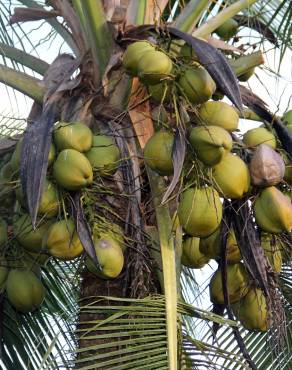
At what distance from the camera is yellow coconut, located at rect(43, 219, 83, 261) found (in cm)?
192

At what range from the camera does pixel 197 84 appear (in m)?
1.92

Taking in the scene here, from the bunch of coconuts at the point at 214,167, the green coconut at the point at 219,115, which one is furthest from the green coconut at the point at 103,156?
the green coconut at the point at 219,115

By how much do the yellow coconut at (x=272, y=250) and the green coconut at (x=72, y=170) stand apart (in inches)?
17.4

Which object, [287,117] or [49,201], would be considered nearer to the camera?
[49,201]

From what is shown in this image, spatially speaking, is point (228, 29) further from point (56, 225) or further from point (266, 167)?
point (56, 225)

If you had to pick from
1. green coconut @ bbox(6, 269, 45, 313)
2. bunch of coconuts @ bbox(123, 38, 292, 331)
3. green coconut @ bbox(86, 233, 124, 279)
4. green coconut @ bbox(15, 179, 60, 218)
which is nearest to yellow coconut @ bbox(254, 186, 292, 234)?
bunch of coconuts @ bbox(123, 38, 292, 331)

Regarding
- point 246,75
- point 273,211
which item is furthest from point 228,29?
point 273,211

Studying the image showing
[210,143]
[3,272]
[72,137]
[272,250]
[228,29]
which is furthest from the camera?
[228,29]

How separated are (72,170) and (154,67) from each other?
0.28 meters

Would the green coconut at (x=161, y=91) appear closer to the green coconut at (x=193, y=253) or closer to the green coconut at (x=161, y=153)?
the green coconut at (x=161, y=153)

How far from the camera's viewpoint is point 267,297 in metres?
1.98

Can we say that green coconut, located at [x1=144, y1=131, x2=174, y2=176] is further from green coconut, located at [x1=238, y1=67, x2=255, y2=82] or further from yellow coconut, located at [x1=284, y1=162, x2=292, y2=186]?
green coconut, located at [x1=238, y1=67, x2=255, y2=82]

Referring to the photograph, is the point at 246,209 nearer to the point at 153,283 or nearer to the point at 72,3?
the point at 153,283

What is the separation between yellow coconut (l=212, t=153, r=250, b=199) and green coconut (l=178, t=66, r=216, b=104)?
14 cm
